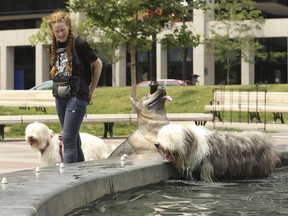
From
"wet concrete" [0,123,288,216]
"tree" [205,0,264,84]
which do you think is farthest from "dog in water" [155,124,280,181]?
"tree" [205,0,264,84]

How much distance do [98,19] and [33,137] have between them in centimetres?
1596

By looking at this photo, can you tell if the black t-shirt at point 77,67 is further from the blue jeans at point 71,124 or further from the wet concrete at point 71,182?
the wet concrete at point 71,182

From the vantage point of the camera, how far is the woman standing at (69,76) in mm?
7793

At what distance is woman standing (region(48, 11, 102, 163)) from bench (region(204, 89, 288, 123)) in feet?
48.6

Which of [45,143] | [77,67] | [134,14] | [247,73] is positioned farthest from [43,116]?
[247,73]

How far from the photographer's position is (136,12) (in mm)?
23703

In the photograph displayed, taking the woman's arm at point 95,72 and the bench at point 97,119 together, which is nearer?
the woman's arm at point 95,72

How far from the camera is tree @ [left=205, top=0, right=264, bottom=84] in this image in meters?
52.6

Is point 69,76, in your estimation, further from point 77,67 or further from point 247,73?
point 247,73

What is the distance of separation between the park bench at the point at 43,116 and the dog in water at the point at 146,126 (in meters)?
8.59

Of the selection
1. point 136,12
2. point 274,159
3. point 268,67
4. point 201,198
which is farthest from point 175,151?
point 268,67

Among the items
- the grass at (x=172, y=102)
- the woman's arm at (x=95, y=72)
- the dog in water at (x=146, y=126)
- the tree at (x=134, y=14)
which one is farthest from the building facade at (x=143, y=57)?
the woman's arm at (x=95, y=72)

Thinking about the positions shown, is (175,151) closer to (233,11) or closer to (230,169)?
(230,169)

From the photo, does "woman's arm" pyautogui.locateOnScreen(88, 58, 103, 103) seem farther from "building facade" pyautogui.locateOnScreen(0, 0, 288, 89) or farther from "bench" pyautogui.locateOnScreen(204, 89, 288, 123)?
"building facade" pyautogui.locateOnScreen(0, 0, 288, 89)
